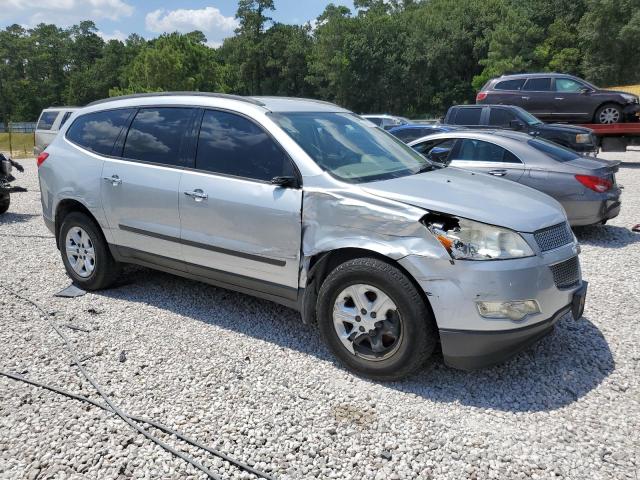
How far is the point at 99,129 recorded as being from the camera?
5.14 m

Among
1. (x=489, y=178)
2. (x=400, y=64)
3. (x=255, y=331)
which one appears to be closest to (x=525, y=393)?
(x=489, y=178)

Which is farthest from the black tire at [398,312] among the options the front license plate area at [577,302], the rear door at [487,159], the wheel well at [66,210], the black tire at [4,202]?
the black tire at [4,202]

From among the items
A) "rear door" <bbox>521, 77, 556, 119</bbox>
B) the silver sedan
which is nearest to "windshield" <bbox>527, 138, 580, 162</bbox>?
the silver sedan

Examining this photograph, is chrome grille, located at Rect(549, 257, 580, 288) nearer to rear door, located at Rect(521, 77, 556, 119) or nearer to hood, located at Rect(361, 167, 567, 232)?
hood, located at Rect(361, 167, 567, 232)

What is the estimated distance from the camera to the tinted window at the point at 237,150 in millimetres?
3932

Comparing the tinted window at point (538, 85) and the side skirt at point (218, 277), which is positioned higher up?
the tinted window at point (538, 85)

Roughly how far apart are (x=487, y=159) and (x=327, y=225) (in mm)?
4996

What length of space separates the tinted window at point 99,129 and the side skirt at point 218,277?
0.96m

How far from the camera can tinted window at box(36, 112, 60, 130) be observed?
16.4 m

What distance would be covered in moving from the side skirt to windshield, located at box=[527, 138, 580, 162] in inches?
207

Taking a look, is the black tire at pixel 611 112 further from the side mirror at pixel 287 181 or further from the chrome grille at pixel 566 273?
the side mirror at pixel 287 181

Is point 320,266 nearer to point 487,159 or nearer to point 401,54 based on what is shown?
point 487,159

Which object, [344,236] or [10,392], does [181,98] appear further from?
[10,392]

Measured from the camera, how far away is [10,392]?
137 inches
